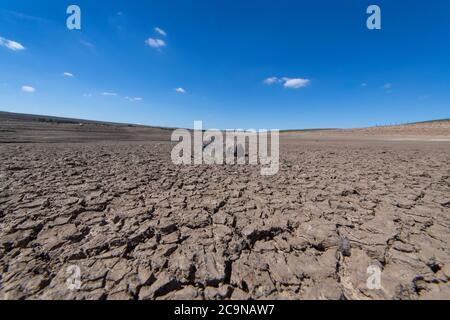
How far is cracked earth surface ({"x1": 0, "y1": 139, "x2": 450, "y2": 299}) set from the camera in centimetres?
143

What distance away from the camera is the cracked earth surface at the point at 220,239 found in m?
1.43

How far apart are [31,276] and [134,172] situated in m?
3.07

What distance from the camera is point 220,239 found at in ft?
6.62

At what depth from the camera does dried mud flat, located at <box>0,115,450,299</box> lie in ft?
4.71

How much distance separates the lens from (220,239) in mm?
2018

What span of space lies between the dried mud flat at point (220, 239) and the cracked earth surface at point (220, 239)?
10mm

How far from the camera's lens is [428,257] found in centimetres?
173

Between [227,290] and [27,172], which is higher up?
[27,172]

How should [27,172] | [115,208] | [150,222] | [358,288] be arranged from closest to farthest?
[358,288] < [150,222] < [115,208] < [27,172]

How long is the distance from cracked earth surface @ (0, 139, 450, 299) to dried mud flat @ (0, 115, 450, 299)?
Result: 0.01 meters

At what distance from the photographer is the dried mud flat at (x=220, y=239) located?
1.43 m
